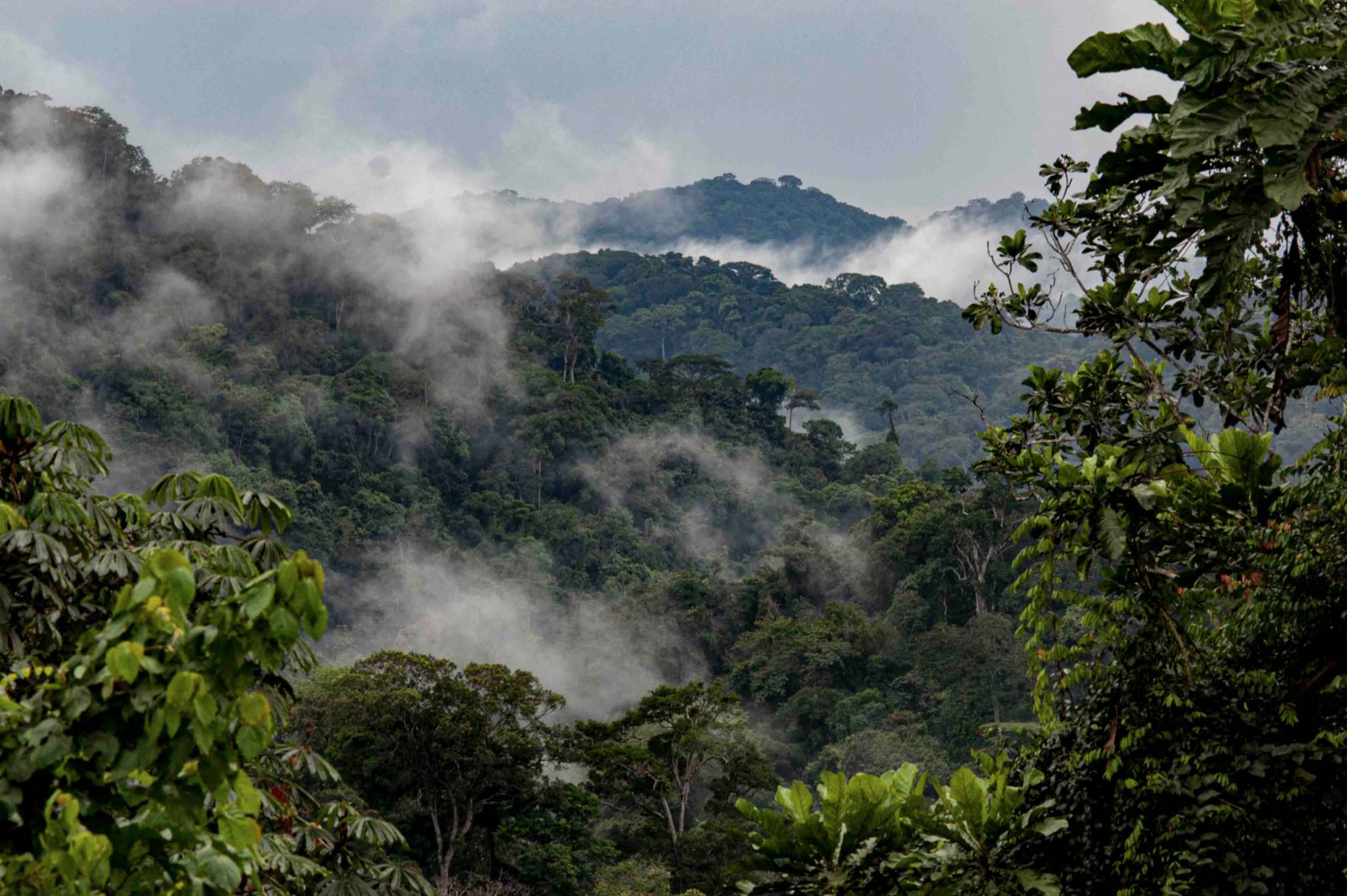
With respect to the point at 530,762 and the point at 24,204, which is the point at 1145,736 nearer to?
the point at 530,762

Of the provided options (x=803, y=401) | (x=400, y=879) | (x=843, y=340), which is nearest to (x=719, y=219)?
(x=843, y=340)

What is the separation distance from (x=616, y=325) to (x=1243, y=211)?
2625 inches

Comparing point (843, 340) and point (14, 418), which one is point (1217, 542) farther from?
point (843, 340)

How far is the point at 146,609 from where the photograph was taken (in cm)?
135

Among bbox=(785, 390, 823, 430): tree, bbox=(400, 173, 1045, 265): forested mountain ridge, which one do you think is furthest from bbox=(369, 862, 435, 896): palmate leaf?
bbox=(400, 173, 1045, 265): forested mountain ridge

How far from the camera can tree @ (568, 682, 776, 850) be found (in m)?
18.0

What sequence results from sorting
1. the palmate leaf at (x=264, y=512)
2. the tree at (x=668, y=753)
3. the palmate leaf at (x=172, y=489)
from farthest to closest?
the tree at (x=668, y=753), the palmate leaf at (x=264, y=512), the palmate leaf at (x=172, y=489)

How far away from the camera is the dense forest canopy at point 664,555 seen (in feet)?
6.38

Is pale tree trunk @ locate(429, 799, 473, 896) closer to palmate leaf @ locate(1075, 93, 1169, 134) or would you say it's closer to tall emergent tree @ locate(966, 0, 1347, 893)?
tall emergent tree @ locate(966, 0, 1347, 893)

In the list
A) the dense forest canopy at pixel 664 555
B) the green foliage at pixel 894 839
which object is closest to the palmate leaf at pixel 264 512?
the dense forest canopy at pixel 664 555

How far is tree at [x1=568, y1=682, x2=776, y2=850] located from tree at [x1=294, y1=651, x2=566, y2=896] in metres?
1.15

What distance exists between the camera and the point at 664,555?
36688mm

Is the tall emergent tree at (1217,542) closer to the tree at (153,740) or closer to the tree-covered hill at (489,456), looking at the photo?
the tree at (153,740)

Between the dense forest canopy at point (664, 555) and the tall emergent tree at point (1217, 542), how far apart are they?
0.01 meters
